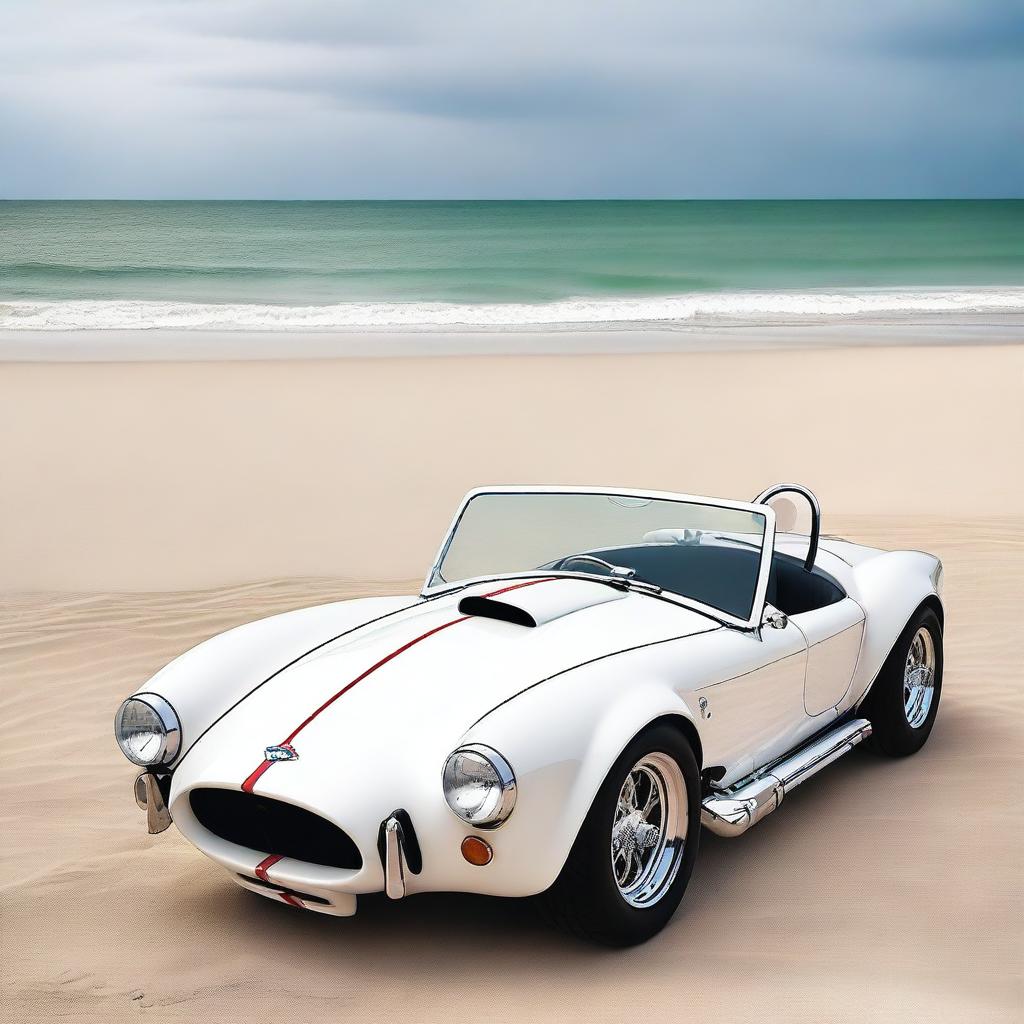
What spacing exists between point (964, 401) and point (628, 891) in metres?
11.9

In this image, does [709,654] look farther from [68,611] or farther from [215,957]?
[68,611]

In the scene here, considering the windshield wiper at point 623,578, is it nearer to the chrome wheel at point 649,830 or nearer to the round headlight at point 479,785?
the chrome wheel at point 649,830

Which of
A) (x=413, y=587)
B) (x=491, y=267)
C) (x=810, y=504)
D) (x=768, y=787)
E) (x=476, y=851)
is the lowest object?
(x=413, y=587)

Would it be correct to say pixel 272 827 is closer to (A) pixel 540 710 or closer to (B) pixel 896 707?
(A) pixel 540 710

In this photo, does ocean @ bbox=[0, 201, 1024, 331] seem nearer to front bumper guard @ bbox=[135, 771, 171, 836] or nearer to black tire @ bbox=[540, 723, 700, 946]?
front bumper guard @ bbox=[135, 771, 171, 836]

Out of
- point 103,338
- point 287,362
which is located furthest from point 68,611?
point 103,338

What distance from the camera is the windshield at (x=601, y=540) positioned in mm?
4727

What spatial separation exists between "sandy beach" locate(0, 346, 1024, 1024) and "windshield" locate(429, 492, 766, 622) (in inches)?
40.9

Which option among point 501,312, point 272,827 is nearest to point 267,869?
point 272,827

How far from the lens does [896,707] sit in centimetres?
525

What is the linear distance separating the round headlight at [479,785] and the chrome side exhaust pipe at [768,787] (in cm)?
93

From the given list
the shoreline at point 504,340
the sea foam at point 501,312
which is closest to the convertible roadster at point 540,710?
the shoreline at point 504,340

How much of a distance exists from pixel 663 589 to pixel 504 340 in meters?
16.8

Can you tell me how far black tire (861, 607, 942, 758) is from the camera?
521cm
